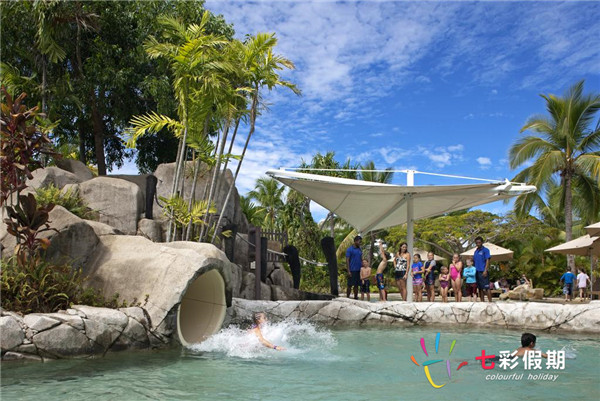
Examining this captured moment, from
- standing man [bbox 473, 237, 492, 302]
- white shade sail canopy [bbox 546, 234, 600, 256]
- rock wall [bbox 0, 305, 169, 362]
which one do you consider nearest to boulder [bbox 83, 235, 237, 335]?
rock wall [bbox 0, 305, 169, 362]

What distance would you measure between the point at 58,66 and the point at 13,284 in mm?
14880

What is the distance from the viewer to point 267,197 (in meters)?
40.2

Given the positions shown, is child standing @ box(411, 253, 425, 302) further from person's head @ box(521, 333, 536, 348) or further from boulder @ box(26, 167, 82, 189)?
boulder @ box(26, 167, 82, 189)

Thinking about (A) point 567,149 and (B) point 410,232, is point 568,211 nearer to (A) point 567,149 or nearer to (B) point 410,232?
(A) point 567,149

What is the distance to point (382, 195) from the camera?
45.5 ft

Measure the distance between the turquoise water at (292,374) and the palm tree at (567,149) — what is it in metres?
16.1

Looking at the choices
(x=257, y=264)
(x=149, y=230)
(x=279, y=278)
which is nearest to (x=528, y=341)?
(x=257, y=264)

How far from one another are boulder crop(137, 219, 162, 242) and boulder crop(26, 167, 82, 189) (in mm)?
2332

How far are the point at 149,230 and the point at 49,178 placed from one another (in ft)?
9.39

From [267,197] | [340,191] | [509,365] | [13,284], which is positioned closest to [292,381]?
[509,365]

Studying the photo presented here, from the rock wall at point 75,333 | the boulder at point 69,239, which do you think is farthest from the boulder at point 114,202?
the rock wall at point 75,333

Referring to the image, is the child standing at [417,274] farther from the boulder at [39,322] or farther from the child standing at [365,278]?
the boulder at [39,322]

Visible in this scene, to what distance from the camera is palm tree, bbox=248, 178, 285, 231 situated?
130 feet

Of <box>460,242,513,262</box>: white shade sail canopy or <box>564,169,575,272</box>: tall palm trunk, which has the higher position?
<box>564,169,575,272</box>: tall palm trunk
